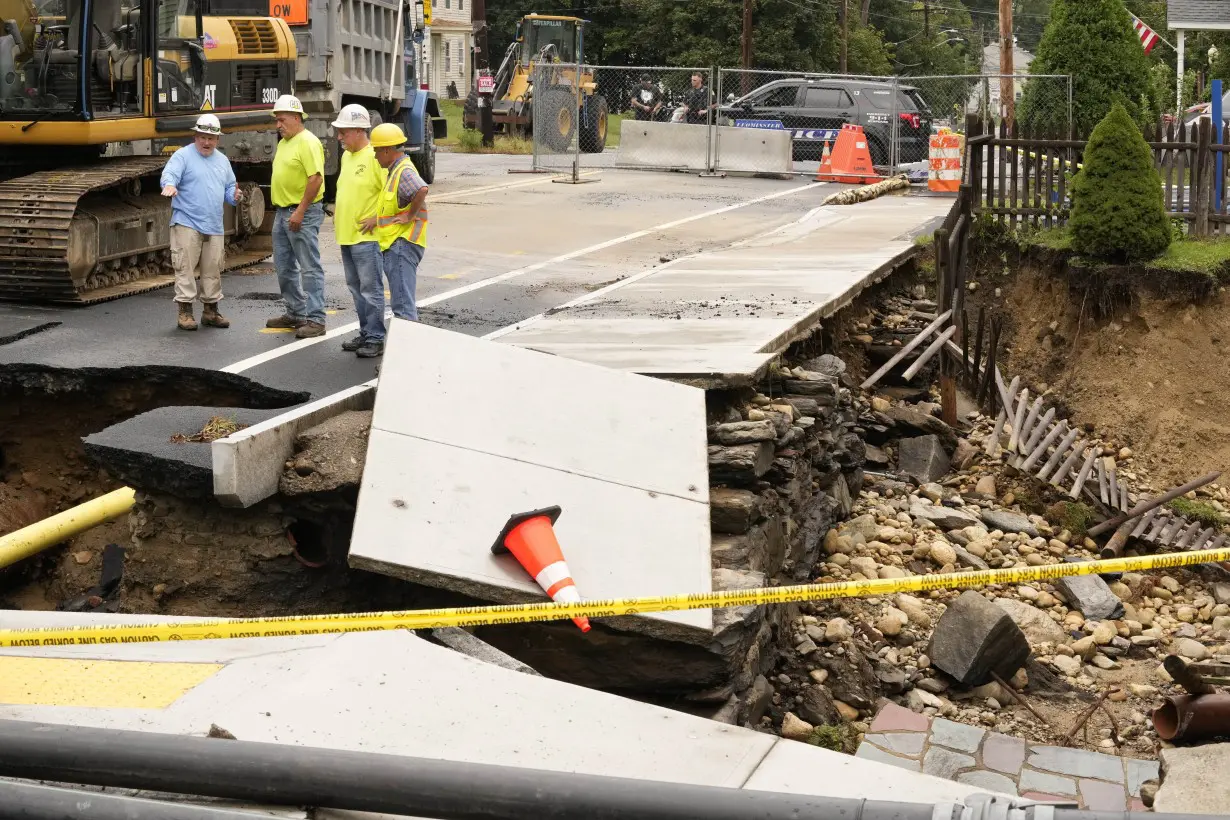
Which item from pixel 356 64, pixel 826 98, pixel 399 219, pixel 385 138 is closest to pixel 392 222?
pixel 399 219

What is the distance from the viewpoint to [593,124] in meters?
35.6

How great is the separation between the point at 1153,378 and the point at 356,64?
1215 cm

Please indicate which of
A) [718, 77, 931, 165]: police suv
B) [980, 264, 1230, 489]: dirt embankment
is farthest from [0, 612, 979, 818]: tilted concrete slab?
[718, 77, 931, 165]: police suv

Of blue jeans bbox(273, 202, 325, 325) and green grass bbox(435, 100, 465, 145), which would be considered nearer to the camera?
blue jeans bbox(273, 202, 325, 325)

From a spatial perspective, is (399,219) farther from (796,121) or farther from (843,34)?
(843,34)

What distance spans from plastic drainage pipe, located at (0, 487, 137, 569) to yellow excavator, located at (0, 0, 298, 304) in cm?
399

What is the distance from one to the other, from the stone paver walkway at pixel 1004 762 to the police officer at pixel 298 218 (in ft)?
18.7

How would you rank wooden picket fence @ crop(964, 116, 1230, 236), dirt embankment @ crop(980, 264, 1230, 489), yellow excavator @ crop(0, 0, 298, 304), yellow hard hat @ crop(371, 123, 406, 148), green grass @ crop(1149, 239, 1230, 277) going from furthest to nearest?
wooden picket fence @ crop(964, 116, 1230, 236) < green grass @ crop(1149, 239, 1230, 277) < dirt embankment @ crop(980, 264, 1230, 489) < yellow excavator @ crop(0, 0, 298, 304) < yellow hard hat @ crop(371, 123, 406, 148)

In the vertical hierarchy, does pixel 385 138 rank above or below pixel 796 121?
below

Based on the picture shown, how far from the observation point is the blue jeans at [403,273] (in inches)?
405

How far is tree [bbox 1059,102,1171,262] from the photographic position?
45.8 feet

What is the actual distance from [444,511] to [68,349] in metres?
4.64

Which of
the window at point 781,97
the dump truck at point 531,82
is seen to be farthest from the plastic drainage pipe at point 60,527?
the window at point 781,97

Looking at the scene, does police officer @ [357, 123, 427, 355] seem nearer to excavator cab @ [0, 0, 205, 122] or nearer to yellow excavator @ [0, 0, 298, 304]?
yellow excavator @ [0, 0, 298, 304]
